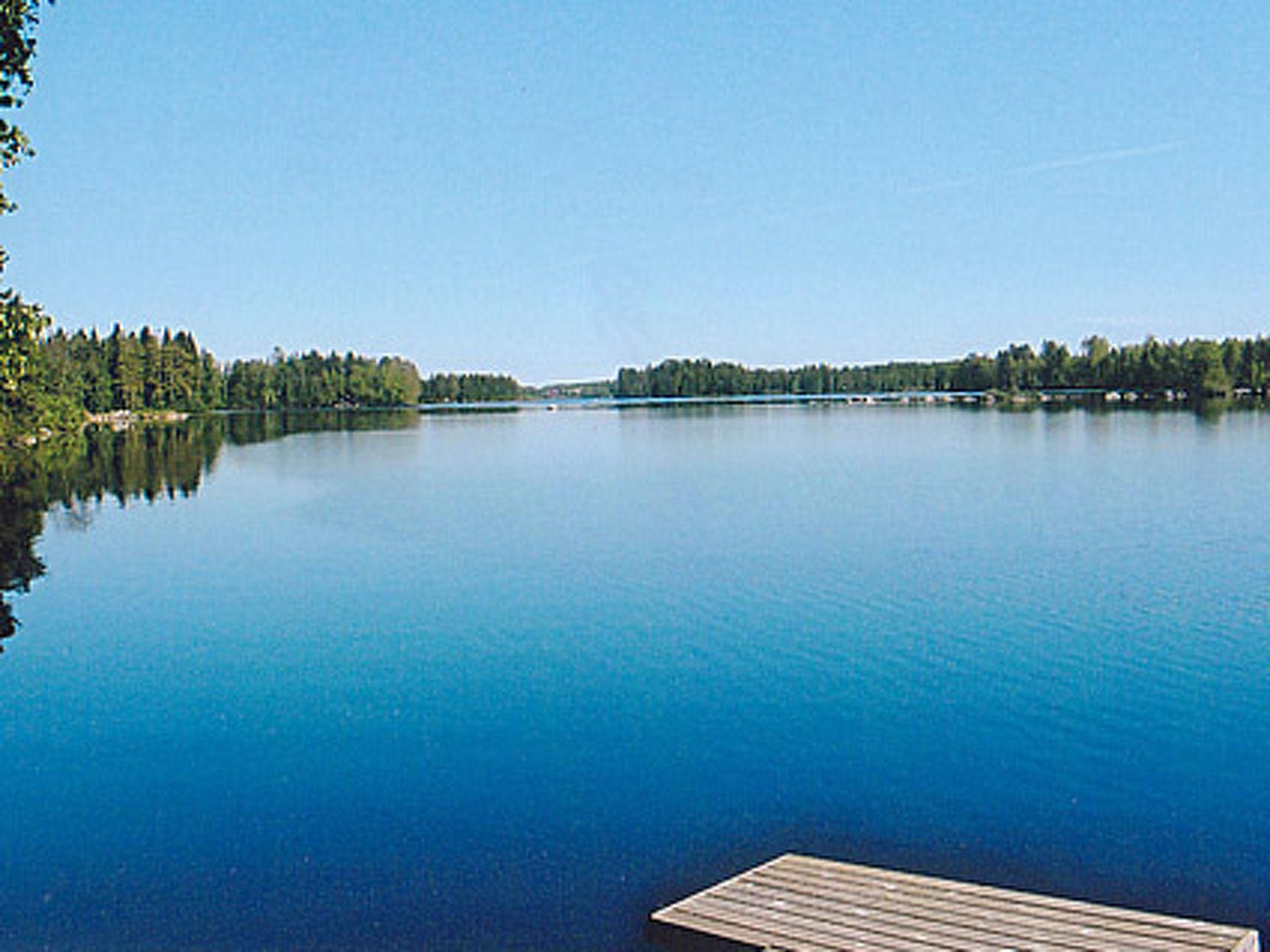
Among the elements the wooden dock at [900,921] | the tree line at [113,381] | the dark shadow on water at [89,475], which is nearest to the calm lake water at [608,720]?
the wooden dock at [900,921]

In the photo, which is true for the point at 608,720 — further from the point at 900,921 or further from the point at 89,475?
the point at 89,475

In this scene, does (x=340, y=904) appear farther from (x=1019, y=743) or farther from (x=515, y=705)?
(x=1019, y=743)

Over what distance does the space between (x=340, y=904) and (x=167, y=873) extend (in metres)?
2.10

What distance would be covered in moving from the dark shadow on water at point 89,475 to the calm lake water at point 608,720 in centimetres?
177

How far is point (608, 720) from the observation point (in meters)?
16.2

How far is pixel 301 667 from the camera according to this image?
1966 cm

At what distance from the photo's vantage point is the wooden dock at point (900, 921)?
9078 mm

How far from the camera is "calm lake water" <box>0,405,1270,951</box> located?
11.3 meters

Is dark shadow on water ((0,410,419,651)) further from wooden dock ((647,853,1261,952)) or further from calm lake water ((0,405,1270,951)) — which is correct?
wooden dock ((647,853,1261,952))

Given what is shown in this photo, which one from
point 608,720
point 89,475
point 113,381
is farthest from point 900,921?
point 113,381

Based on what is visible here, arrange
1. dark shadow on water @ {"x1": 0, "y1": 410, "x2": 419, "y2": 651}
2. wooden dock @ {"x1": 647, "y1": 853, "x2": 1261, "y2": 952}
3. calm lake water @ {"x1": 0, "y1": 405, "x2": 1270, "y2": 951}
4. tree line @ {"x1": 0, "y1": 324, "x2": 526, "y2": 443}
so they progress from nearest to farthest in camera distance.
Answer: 1. wooden dock @ {"x1": 647, "y1": 853, "x2": 1261, "y2": 952}
2. calm lake water @ {"x1": 0, "y1": 405, "x2": 1270, "y2": 951}
3. dark shadow on water @ {"x1": 0, "y1": 410, "x2": 419, "y2": 651}
4. tree line @ {"x1": 0, "y1": 324, "x2": 526, "y2": 443}

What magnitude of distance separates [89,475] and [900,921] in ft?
190

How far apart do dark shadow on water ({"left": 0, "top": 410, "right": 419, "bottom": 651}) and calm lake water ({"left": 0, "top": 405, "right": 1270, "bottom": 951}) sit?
69.5 inches

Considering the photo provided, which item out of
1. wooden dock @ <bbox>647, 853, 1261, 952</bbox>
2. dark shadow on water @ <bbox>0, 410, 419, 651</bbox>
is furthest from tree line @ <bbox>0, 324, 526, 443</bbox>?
wooden dock @ <bbox>647, 853, 1261, 952</bbox>
